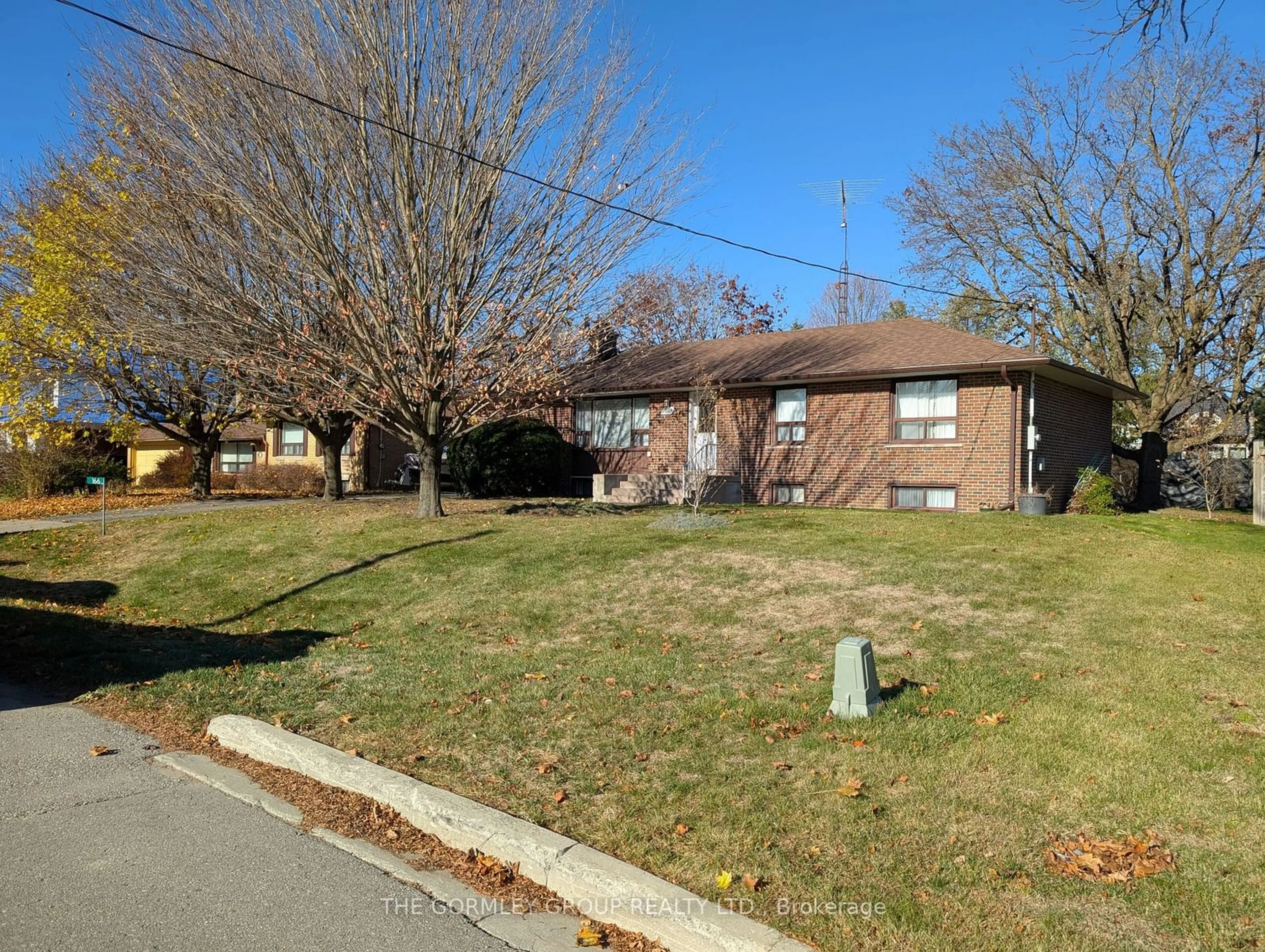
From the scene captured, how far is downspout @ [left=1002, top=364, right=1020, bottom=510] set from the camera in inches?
712

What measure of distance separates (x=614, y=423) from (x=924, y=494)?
28.4 ft

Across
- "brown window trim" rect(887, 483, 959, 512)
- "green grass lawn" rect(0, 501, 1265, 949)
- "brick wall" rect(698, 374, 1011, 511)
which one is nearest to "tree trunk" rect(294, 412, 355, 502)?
"green grass lawn" rect(0, 501, 1265, 949)

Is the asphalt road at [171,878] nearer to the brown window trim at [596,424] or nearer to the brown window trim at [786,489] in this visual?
the brown window trim at [786,489]

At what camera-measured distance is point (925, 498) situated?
1936 centimetres

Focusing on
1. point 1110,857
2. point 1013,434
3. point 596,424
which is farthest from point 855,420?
point 1110,857

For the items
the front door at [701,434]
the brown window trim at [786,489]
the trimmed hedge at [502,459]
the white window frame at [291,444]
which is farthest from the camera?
the white window frame at [291,444]

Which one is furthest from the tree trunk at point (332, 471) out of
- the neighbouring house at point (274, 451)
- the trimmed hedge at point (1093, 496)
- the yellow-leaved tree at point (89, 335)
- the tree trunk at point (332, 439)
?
the trimmed hedge at point (1093, 496)

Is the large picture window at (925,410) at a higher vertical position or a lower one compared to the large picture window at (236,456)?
higher

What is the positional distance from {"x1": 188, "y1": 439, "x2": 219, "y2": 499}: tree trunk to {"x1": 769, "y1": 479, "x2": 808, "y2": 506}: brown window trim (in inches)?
615

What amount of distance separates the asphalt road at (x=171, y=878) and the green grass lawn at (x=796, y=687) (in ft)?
3.15

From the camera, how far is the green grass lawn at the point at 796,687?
4094 millimetres

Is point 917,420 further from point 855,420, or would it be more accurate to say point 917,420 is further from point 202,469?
point 202,469

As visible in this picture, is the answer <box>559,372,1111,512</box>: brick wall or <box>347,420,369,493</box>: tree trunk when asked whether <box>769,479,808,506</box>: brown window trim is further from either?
<box>347,420,369,493</box>: tree trunk

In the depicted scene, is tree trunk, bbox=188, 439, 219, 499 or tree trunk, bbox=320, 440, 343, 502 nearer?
tree trunk, bbox=320, 440, 343, 502
